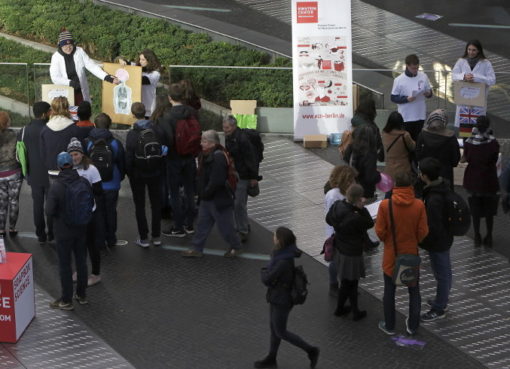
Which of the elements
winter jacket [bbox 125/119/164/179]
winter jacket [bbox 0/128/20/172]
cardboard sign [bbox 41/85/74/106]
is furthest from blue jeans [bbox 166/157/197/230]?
cardboard sign [bbox 41/85/74/106]

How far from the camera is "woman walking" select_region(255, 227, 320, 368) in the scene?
10.7 m

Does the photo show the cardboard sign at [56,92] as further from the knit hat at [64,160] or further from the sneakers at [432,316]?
the sneakers at [432,316]

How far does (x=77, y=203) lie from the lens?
12.0 metres

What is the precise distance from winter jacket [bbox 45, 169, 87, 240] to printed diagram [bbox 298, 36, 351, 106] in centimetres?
659

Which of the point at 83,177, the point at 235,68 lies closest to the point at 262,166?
the point at 235,68

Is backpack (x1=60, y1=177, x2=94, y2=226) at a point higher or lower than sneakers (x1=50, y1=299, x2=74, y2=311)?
higher

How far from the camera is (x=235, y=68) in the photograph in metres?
18.3

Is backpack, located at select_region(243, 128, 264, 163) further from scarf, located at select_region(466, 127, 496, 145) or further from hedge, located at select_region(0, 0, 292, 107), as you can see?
hedge, located at select_region(0, 0, 292, 107)

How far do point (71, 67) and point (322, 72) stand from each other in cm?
393

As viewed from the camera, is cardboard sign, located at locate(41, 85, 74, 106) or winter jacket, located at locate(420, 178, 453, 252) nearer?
winter jacket, located at locate(420, 178, 453, 252)

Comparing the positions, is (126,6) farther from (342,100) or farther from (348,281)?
(348,281)

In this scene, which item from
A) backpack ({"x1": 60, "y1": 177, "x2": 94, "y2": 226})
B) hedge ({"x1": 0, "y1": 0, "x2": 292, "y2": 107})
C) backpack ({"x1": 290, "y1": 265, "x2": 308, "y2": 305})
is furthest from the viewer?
hedge ({"x1": 0, "y1": 0, "x2": 292, "y2": 107})

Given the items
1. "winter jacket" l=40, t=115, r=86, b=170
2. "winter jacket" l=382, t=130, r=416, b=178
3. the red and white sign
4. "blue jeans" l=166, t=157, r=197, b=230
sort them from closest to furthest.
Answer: the red and white sign, "winter jacket" l=40, t=115, r=86, b=170, "winter jacket" l=382, t=130, r=416, b=178, "blue jeans" l=166, t=157, r=197, b=230

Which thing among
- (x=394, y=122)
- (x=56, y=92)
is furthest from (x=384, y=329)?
(x=56, y=92)
